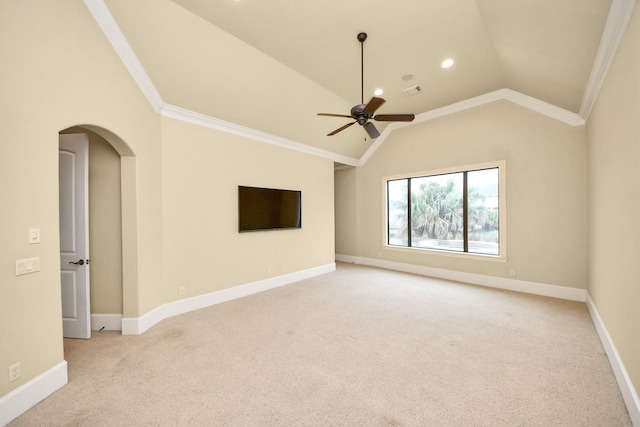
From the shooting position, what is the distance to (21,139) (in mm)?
1856

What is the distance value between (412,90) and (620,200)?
3261mm

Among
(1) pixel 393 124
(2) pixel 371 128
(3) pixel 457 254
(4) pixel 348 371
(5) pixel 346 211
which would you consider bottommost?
(4) pixel 348 371

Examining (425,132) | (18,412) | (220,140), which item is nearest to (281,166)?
(220,140)

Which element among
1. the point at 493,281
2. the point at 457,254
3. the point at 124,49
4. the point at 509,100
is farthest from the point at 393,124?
the point at 124,49

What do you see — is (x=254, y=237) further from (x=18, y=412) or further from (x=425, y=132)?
(x=425, y=132)

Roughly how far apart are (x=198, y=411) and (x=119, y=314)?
208 centimetres

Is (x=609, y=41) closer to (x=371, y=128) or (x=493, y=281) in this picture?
(x=371, y=128)

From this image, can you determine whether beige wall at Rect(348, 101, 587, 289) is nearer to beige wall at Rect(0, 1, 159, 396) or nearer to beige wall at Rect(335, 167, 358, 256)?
beige wall at Rect(335, 167, 358, 256)

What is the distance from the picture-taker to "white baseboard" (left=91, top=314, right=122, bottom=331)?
10.3ft

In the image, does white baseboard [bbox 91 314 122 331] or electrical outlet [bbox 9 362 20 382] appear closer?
electrical outlet [bbox 9 362 20 382]

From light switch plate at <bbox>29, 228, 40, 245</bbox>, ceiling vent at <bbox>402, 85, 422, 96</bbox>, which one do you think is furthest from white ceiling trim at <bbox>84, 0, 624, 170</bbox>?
light switch plate at <bbox>29, 228, 40, 245</bbox>

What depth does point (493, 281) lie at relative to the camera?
15.9ft

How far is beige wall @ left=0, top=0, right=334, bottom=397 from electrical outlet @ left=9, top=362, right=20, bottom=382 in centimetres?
3

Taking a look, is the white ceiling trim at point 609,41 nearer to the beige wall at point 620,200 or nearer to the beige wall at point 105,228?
the beige wall at point 620,200
